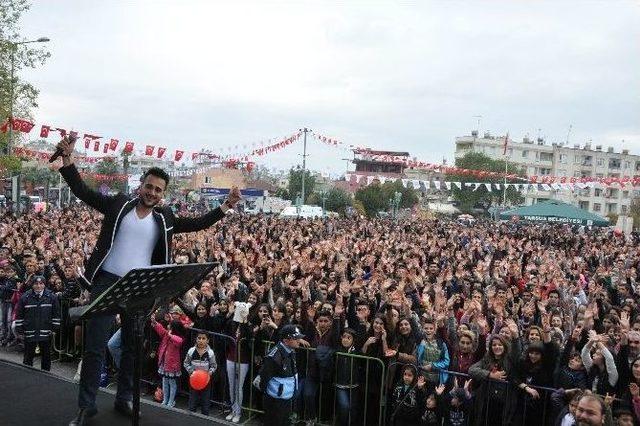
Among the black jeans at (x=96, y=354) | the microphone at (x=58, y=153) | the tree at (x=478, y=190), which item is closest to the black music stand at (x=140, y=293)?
the black jeans at (x=96, y=354)

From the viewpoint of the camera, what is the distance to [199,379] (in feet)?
22.2

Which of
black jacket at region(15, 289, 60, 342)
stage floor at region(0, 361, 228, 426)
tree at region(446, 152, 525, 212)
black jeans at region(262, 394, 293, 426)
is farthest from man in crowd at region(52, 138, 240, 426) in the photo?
tree at region(446, 152, 525, 212)

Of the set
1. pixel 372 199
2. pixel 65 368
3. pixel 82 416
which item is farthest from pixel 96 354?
pixel 372 199

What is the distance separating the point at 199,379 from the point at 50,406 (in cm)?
317

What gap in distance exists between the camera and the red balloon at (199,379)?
6742mm

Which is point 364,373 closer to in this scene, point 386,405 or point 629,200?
point 386,405

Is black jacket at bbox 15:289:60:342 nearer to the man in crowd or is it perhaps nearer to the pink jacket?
the pink jacket

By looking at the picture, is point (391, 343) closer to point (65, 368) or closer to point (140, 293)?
point (140, 293)

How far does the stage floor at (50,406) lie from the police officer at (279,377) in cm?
196

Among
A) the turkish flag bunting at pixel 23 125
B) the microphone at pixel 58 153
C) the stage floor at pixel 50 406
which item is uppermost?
the turkish flag bunting at pixel 23 125

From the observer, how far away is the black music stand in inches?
107

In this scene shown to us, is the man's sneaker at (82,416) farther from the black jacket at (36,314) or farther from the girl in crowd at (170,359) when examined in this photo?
the black jacket at (36,314)

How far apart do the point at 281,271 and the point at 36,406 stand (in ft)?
26.6

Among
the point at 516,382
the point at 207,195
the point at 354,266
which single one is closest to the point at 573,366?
the point at 516,382
